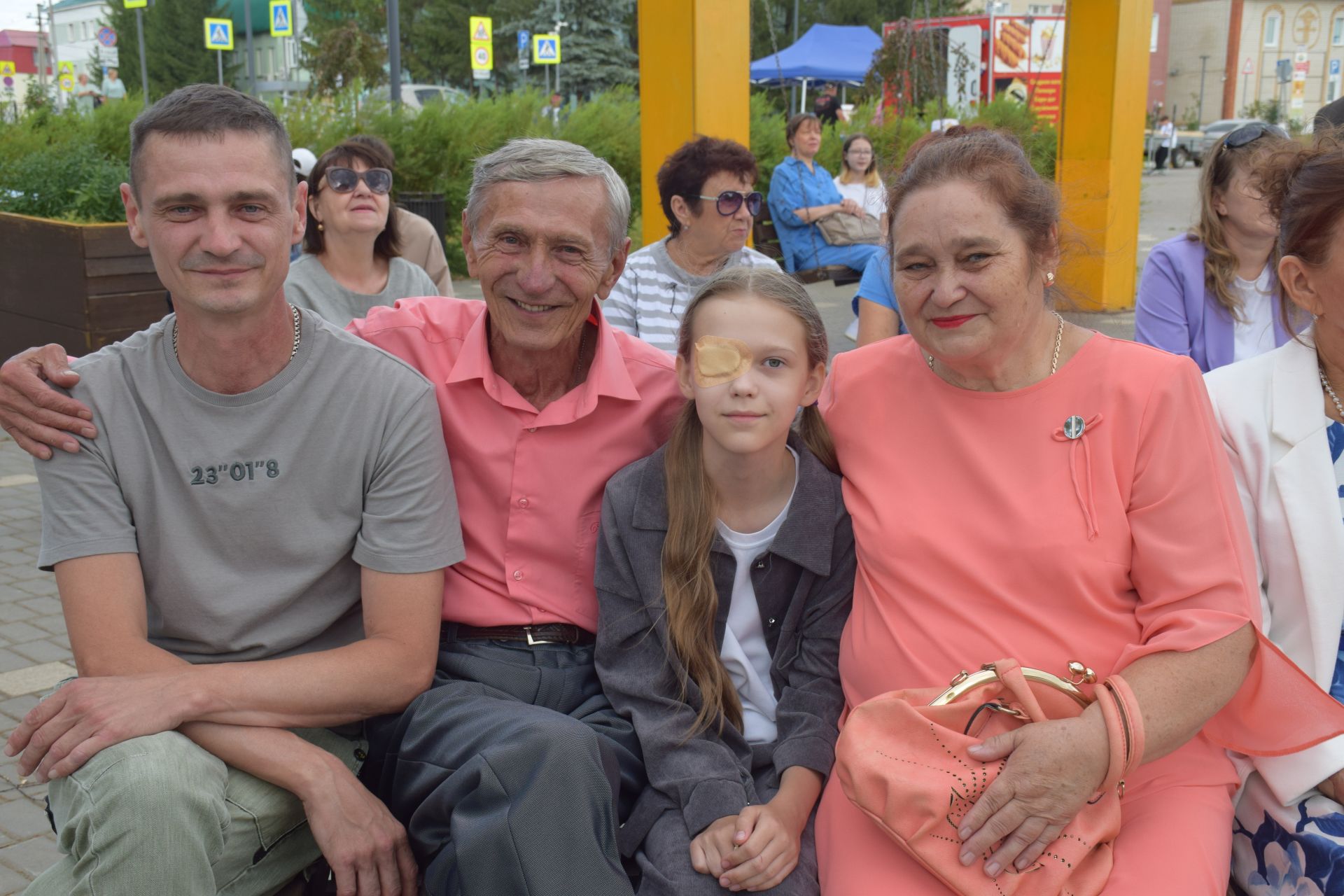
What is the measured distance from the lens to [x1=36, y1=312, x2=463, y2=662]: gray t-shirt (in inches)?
92.4

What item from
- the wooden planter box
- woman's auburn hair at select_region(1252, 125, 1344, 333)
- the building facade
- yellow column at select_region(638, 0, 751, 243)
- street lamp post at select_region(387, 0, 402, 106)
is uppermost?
the building facade

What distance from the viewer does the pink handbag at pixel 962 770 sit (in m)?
1.99

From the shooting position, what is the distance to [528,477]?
269cm

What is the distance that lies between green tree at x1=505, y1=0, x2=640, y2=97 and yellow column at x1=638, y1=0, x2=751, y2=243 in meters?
28.1

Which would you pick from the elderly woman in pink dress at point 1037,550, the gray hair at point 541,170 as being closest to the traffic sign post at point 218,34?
the gray hair at point 541,170

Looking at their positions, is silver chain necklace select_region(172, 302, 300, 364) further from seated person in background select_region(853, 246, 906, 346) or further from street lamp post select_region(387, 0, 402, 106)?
street lamp post select_region(387, 0, 402, 106)

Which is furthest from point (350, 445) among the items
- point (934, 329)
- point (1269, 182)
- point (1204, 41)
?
point (1204, 41)

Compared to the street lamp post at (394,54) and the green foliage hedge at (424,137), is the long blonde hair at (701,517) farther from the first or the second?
the street lamp post at (394,54)

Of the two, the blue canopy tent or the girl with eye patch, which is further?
the blue canopy tent

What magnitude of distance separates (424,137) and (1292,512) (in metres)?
13.6

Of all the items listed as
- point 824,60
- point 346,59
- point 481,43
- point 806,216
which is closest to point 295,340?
point 806,216

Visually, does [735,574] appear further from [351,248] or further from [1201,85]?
[1201,85]

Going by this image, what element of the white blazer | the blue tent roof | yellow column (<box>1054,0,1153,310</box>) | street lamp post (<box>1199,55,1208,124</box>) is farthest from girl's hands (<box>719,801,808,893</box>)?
street lamp post (<box>1199,55,1208,124</box>)

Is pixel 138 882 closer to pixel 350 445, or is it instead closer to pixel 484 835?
pixel 484 835
